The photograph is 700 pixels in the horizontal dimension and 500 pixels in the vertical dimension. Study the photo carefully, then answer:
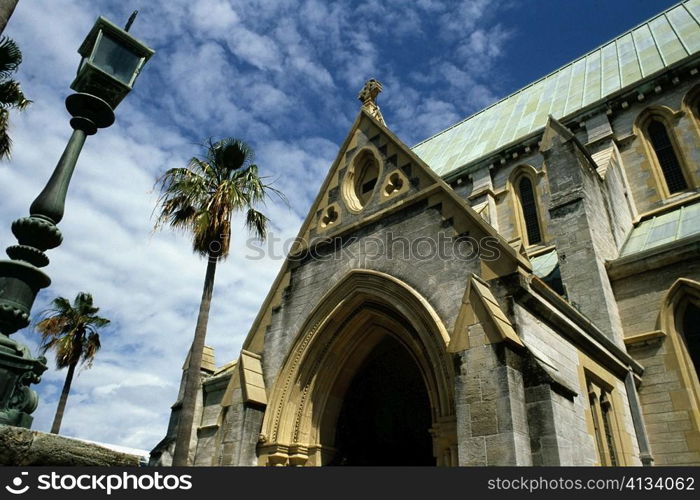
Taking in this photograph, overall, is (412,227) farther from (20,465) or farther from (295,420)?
(20,465)

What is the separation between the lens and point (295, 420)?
34.6 ft

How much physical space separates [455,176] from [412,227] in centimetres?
1333

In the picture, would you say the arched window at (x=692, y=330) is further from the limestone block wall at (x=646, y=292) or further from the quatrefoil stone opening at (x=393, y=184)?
the quatrefoil stone opening at (x=393, y=184)

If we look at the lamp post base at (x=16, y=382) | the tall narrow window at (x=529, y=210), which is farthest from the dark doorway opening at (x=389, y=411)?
the tall narrow window at (x=529, y=210)

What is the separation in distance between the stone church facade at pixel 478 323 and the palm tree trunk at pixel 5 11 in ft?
22.2

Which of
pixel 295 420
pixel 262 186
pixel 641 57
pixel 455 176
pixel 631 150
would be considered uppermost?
pixel 641 57

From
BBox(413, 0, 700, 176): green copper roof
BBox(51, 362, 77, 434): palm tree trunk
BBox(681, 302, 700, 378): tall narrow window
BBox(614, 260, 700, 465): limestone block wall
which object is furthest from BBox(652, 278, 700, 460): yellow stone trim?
BBox(51, 362, 77, 434): palm tree trunk

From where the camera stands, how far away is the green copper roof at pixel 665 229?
44.2 ft

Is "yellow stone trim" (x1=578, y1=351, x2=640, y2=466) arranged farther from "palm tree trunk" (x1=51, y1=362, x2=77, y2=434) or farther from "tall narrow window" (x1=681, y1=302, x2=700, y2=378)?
"palm tree trunk" (x1=51, y1=362, x2=77, y2=434)

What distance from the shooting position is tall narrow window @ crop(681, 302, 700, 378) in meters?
11.6

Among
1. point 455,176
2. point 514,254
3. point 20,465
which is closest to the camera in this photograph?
point 20,465

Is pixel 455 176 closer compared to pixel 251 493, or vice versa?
pixel 251 493

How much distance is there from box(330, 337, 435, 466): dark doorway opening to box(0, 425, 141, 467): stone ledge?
874 centimetres

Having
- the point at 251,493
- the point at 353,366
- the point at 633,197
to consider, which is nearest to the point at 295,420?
the point at 353,366
